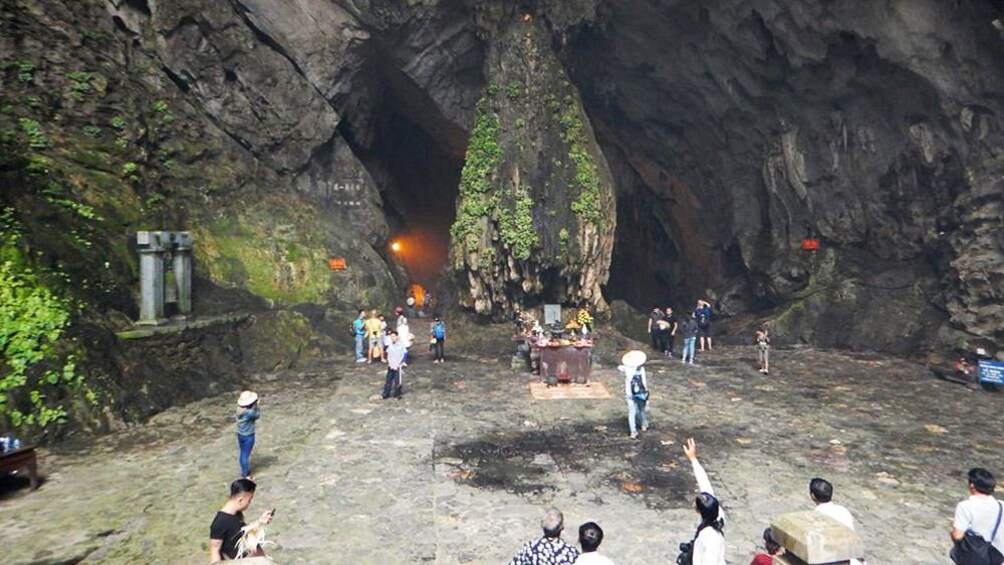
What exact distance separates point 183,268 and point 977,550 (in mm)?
18305

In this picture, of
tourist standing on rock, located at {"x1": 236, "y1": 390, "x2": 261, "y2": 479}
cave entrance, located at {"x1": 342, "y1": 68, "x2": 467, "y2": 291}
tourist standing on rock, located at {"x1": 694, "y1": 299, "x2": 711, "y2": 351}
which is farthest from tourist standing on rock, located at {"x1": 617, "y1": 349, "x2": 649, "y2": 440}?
cave entrance, located at {"x1": 342, "y1": 68, "x2": 467, "y2": 291}

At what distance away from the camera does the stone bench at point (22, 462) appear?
8516 millimetres

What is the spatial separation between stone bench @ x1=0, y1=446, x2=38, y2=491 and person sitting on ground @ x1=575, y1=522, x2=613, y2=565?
9.24 metres

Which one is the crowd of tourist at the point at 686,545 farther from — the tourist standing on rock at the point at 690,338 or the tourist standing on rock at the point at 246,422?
the tourist standing on rock at the point at 690,338

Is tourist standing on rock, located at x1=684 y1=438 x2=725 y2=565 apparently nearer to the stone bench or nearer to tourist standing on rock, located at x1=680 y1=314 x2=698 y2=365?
the stone bench

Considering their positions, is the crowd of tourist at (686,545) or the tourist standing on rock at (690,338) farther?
the tourist standing on rock at (690,338)

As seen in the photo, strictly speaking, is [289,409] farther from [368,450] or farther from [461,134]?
[461,134]

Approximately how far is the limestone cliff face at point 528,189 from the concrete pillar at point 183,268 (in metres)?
9.38

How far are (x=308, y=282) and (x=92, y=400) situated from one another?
386 inches

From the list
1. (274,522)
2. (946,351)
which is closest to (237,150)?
(274,522)

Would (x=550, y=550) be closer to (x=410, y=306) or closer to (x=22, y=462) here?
(x=22, y=462)

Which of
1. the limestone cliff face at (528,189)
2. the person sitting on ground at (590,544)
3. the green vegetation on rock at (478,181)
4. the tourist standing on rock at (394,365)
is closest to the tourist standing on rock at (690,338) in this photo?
the limestone cliff face at (528,189)

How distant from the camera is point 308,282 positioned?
2097cm

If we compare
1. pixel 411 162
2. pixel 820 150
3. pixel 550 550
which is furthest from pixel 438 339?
pixel 411 162
